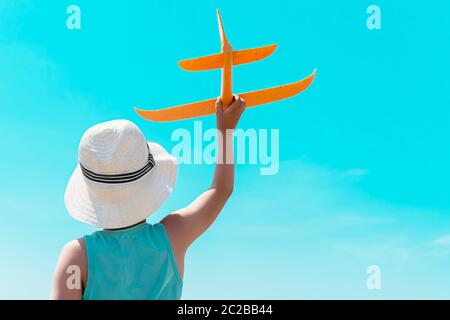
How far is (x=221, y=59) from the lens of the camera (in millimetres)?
4035

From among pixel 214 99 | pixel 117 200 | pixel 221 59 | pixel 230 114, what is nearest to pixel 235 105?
pixel 230 114

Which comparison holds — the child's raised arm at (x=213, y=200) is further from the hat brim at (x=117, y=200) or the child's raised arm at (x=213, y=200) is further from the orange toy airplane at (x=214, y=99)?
the orange toy airplane at (x=214, y=99)

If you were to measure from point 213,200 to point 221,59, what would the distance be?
1.27m

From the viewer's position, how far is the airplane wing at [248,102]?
397 centimetres

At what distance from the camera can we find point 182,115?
406cm

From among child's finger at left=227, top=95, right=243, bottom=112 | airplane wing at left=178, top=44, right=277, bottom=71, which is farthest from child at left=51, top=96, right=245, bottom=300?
airplane wing at left=178, top=44, right=277, bottom=71

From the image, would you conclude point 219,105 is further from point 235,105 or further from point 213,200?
point 213,200

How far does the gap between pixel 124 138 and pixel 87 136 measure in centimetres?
23

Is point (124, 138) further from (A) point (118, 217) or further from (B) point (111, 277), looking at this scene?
(B) point (111, 277)

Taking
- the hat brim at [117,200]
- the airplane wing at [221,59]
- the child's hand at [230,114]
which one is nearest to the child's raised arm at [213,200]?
the child's hand at [230,114]

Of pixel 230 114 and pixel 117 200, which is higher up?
A: pixel 230 114
